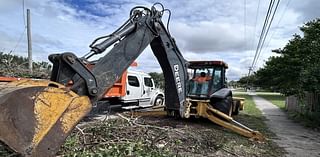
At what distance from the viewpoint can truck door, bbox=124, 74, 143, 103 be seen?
13.2 m

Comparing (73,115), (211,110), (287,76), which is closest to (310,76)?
(211,110)

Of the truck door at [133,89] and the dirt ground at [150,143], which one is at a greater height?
the truck door at [133,89]

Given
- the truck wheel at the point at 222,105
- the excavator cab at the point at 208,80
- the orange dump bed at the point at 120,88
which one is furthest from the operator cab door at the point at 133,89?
the truck wheel at the point at 222,105

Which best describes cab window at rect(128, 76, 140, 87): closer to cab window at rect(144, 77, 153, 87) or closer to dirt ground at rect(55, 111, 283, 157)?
cab window at rect(144, 77, 153, 87)

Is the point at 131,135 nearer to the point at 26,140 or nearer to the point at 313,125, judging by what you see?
the point at 26,140

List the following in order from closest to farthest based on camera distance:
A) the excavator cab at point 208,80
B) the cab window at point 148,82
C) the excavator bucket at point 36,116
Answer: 1. the excavator bucket at point 36,116
2. the excavator cab at point 208,80
3. the cab window at point 148,82

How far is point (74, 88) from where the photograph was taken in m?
3.79

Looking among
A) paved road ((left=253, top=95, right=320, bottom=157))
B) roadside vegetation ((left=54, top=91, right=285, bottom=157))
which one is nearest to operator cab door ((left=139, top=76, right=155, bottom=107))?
paved road ((left=253, top=95, right=320, bottom=157))

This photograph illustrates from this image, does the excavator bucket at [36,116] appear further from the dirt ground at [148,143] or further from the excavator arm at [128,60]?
the dirt ground at [148,143]

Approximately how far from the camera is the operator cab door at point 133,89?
43.2 feet

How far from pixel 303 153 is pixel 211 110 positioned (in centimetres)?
274

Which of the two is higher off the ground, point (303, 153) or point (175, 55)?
point (175, 55)

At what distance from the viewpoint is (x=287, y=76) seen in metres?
15.4

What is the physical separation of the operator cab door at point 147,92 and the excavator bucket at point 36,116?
10679mm
